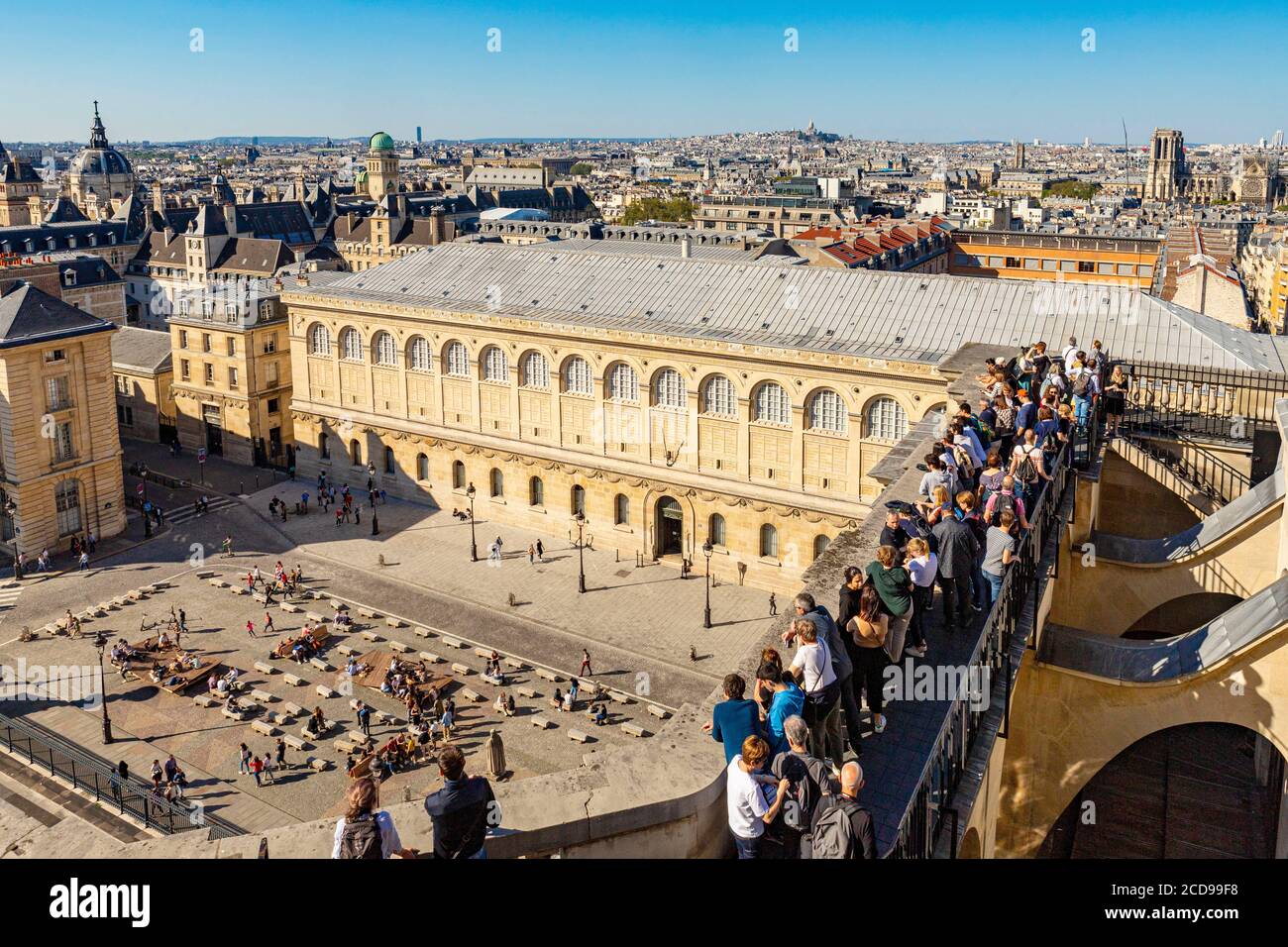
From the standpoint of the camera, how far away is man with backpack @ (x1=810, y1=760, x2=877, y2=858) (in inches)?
314

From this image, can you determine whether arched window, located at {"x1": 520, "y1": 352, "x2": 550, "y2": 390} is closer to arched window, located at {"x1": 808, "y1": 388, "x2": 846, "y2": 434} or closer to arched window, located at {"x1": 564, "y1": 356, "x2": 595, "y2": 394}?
arched window, located at {"x1": 564, "y1": 356, "x2": 595, "y2": 394}

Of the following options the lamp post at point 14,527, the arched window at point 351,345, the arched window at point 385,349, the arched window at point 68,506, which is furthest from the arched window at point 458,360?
the lamp post at point 14,527

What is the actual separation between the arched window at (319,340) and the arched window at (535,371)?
14.2 metres

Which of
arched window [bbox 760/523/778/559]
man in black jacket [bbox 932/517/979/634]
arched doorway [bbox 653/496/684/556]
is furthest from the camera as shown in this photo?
arched doorway [bbox 653/496/684/556]

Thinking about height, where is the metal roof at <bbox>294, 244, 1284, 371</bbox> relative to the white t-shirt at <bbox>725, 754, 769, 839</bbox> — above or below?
above

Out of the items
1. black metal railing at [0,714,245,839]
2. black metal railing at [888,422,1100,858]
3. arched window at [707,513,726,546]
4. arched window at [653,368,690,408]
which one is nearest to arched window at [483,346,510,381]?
arched window at [653,368,690,408]

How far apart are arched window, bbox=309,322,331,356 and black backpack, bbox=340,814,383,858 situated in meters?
57.5

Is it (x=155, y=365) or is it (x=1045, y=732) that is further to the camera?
(x=155, y=365)

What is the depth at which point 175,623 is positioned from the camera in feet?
147

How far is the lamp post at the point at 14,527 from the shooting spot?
1989 inches

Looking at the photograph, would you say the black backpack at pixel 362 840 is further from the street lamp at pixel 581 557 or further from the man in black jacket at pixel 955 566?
the street lamp at pixel 581 557
